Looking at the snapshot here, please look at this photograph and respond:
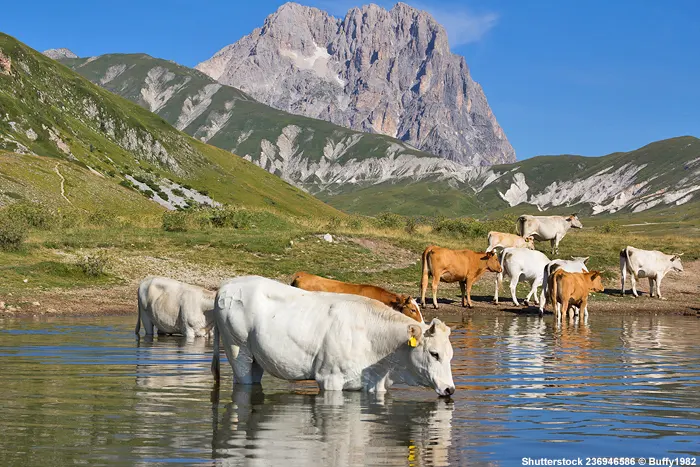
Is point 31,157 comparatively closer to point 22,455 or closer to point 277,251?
point 277,251

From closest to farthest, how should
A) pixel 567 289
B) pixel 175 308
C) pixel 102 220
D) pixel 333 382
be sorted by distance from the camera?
pixel 333 382, pixel 175 308, pixel 567 289, pixel 102 220

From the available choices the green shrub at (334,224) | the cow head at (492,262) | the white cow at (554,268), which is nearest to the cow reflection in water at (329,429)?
the white cow at (554,268)

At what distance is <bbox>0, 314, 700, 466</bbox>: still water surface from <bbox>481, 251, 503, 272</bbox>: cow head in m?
15.2

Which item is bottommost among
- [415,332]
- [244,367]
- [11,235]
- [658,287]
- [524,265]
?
[244,367]

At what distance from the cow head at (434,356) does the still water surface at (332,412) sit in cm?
32

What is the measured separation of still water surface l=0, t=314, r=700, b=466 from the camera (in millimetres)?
9523

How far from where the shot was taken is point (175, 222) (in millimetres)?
48969

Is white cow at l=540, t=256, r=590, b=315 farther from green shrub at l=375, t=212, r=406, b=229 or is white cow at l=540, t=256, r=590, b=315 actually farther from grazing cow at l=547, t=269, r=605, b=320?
green shrub at l=375, t=212, r=406, b=229

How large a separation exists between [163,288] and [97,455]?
14.0 m

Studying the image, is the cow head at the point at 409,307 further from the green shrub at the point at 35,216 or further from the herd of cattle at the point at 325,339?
the green shrub at the point at 35,216

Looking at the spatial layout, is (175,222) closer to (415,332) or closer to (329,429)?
(415,332)

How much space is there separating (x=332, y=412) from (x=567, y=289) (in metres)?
19.1

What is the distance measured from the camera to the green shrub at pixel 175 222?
47.9m

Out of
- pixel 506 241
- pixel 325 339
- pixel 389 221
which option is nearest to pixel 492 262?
pixel 506 241
